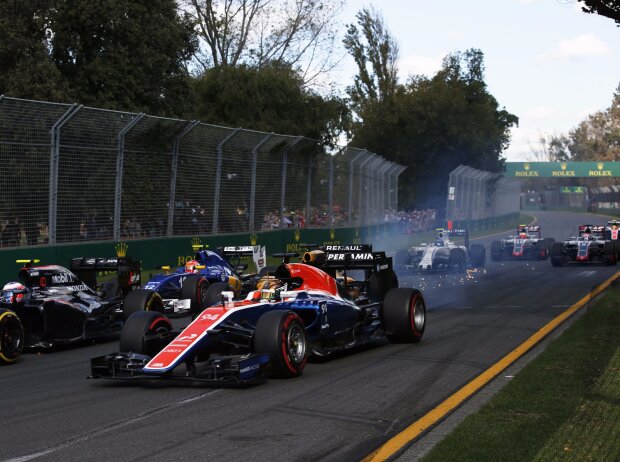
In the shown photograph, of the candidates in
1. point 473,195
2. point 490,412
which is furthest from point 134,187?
point 473,195

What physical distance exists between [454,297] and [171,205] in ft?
29.0

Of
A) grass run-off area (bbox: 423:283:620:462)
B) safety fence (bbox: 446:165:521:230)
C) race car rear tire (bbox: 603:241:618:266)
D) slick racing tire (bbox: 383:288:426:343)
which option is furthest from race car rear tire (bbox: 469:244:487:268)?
safety fence (bbox: 446:165:521:230)

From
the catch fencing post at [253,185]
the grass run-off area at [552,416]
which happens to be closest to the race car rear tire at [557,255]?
the catch fencing post at [253,185]

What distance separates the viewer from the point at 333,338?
11.3 m

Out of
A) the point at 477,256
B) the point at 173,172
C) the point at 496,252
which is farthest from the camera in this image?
the point at 496,252

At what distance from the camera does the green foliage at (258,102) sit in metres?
45.9

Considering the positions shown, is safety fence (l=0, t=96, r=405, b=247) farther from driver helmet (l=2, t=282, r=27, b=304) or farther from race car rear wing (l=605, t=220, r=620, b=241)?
race car rear wing (l=605, t=220, r=620, b=241)

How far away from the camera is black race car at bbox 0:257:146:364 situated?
1203 cm

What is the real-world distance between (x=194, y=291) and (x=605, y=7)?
8.65 m

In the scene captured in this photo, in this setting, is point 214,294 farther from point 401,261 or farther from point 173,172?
point 401,261

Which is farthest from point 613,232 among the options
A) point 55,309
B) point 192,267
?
point 55,309

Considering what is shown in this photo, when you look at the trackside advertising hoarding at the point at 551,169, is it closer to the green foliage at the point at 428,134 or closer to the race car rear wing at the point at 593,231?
the green foliage at the point at 428,134

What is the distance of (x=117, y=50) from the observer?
31.2 meters

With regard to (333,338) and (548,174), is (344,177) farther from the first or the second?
(548,174)
